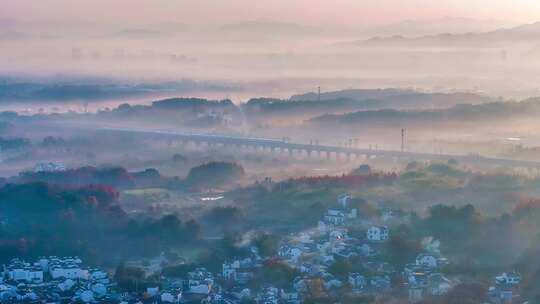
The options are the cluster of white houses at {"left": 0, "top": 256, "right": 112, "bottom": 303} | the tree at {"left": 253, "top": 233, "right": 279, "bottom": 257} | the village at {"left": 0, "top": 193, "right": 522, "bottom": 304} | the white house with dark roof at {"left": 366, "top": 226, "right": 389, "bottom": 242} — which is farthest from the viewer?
the white house with dark roof at {"left": 366, "top": 226, "right": 389, "bottom": 242}

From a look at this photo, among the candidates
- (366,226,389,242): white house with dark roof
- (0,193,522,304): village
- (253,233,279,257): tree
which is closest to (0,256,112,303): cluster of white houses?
(0,193,522,304): village

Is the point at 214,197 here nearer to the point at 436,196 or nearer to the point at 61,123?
the point at 436,196

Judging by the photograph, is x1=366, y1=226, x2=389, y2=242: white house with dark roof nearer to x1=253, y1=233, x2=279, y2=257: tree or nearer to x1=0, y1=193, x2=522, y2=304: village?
x1=0, y1=193, x2=522, y2=304: village

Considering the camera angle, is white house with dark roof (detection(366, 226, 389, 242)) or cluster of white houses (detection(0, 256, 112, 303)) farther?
white house with dark roof (detection(366, 226, 389, 242))

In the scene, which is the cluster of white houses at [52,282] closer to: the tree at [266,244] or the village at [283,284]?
the village at [283,284]

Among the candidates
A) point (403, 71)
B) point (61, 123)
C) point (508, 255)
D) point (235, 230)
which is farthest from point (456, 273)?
point (403, 71)

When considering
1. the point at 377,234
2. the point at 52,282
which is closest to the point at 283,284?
the point at 377,234

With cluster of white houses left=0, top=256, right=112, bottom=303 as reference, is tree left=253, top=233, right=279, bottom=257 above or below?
above

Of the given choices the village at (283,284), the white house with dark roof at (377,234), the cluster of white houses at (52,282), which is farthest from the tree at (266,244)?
the cluster of white houses at (52,282)

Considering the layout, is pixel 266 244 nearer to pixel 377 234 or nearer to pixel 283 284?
pixel 377 234
